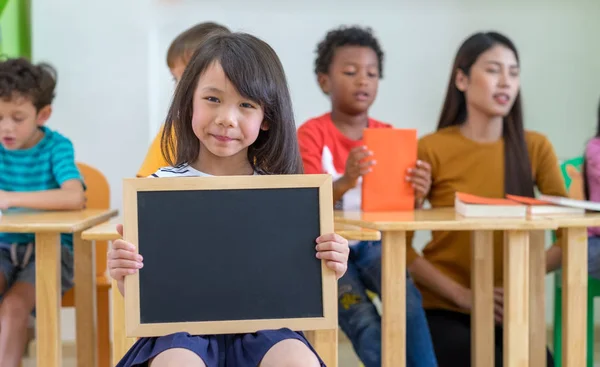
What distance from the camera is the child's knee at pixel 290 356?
1.30 meters

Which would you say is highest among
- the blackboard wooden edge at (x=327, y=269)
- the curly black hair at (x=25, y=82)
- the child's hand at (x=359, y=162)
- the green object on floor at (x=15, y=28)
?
the green object on floor at (x=15, y=28)

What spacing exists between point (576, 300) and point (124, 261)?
4.12 feet

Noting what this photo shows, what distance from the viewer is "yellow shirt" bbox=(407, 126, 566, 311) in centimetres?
233

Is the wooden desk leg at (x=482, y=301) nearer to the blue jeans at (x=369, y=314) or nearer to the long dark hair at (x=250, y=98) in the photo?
the blue jeans at (x=369, y=314)

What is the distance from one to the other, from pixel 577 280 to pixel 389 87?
1561 mm

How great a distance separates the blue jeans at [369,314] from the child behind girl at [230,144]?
1.88ft

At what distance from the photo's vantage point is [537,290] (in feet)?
7.06

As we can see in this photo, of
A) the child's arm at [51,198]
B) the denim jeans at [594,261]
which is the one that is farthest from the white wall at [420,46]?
the denim jeans at [594,261]

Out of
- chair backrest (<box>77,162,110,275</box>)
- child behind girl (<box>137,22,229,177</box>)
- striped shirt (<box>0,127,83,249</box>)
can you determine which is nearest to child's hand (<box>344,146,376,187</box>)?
child behind girl (<box>137,22,229,177</box>)

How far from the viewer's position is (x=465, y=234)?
2359mm

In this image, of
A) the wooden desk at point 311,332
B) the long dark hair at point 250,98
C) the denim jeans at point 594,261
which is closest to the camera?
the long dark hair at point 250,98

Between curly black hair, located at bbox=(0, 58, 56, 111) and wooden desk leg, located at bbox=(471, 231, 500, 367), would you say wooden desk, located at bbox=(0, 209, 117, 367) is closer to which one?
curly black hair, located at bbox=(0, 58, 56, 111)

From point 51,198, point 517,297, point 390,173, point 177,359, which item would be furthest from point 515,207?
point 51,198

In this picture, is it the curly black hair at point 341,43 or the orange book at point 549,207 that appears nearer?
the orange book at point 549,207
